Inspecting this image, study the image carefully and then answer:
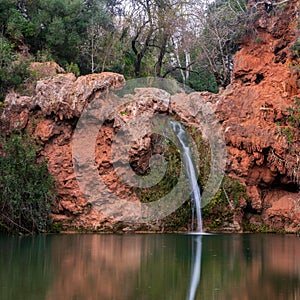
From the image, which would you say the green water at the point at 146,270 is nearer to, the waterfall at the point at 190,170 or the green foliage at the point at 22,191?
the green foliage at the point at 22,191

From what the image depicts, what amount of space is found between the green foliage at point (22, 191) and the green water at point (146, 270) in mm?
3091

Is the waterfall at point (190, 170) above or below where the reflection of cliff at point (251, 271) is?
above

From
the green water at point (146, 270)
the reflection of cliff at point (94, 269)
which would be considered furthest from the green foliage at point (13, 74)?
the reflection of cliff at point (94, 269)

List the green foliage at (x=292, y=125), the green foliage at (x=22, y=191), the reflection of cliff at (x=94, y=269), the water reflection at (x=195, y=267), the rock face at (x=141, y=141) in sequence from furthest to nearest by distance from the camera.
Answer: the green foliage at (x=292, y=125) → the rock face at (x=141, y=141) → the green foliage at (x=22, y=191) → the water reflection at (x=195, y=267) → the reflection of cliff at (x=94, y=269)

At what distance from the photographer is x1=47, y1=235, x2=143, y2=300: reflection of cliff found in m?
7.49

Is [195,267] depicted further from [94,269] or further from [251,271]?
[94,269]

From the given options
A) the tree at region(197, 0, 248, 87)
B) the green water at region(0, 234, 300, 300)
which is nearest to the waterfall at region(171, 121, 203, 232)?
the green water at region(0, 234, 300, 300)

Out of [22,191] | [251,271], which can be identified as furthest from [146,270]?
[22,191]

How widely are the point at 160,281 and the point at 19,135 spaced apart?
1368 centimetres

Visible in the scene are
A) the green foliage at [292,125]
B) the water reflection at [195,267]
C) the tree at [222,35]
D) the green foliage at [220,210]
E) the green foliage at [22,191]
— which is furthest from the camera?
the tree at [222,35]

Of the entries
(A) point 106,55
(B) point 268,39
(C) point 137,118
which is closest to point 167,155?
(C) point 137,118

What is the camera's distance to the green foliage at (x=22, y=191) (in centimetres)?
1886

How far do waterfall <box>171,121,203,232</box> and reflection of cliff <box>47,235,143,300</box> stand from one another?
5.21 metres

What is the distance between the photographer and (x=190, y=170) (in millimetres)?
21422
